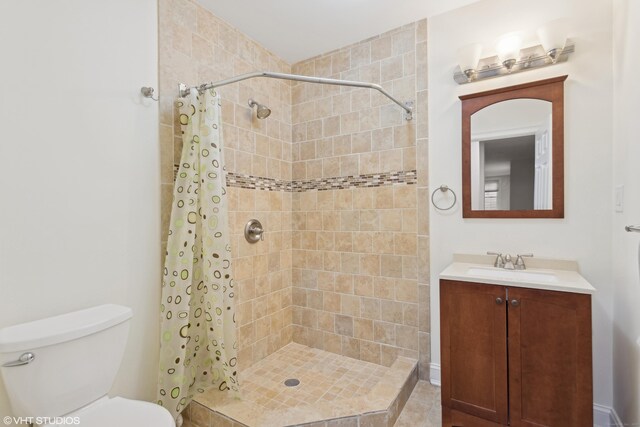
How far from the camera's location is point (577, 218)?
1814 mm

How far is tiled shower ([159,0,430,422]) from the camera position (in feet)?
7.43

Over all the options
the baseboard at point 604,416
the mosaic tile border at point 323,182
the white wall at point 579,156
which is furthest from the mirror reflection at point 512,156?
the baseboard at point 604,416

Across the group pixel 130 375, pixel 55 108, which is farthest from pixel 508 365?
pixel 55 108

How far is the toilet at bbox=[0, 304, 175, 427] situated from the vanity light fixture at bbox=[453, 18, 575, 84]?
253 cm

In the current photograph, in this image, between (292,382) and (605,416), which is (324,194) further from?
(605,416)

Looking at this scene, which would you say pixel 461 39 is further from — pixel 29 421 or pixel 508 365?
pixel 29 421

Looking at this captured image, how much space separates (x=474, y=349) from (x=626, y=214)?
1031 mm

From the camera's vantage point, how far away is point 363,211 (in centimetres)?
251

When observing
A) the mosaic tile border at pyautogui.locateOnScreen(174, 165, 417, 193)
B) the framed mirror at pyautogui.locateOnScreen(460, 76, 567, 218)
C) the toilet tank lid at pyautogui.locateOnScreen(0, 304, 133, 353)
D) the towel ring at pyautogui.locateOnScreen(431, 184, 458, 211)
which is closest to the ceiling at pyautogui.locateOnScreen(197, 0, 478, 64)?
the framed mirror at pyautogui.locateOnScreen(460, 76, 567, 218)

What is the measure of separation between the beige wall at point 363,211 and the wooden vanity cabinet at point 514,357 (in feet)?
1.94

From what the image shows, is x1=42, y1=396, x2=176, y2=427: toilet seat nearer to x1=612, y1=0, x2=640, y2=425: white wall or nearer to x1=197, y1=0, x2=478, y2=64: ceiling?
x1=612, y1=0, x2=640, y2=425: white wall

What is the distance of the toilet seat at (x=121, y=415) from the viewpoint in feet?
4.17

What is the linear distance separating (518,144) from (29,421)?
286 centimetres

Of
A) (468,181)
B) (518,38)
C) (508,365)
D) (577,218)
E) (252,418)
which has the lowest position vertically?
(252,418)
